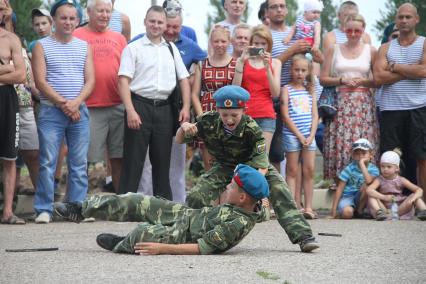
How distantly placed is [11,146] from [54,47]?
1.17 m

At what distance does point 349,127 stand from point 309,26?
1269 millimetres

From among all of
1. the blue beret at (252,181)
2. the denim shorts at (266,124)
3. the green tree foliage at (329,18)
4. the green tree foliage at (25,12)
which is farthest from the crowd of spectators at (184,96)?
the green tree foliage at (329,18)

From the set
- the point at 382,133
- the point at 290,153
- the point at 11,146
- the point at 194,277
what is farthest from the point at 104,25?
the point at 194,277

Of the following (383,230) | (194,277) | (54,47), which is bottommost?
(383,230)

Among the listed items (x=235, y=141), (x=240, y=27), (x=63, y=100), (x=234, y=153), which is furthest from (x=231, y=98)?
(x=240, y=27)

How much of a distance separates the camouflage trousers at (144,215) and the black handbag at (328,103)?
14.0 ft

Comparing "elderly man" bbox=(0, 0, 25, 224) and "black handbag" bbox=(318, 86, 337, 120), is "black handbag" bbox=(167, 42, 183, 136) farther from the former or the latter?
"black handbag" bbox=(318, 86, 337, 120)

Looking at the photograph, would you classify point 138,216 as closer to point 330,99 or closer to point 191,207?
point 191,207

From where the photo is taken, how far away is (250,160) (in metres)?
8.67

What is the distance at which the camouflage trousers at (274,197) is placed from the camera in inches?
327

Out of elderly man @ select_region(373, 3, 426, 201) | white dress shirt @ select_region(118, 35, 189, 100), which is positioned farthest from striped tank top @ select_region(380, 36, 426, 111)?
white dress shirt @ select_region(118, 35, 189, 100)

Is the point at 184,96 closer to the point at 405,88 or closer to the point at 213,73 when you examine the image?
the point at 213,73

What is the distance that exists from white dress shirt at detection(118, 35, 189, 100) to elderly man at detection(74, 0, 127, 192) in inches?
14.0

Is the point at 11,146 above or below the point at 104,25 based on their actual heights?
below
